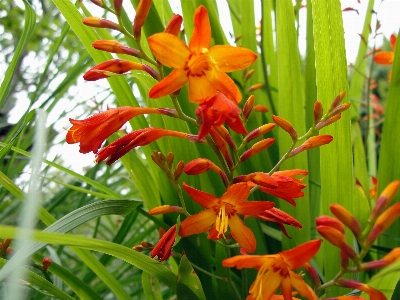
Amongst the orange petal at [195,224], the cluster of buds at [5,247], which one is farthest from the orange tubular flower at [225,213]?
the cluster of buds at [5,247]

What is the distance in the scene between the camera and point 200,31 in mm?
689

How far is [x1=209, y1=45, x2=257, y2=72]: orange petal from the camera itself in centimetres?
69

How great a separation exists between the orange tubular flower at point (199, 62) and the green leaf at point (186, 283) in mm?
231

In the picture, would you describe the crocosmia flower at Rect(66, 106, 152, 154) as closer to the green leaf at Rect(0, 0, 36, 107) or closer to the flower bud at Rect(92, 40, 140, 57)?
the flower bud at Rect(92, 40, 140, 57)

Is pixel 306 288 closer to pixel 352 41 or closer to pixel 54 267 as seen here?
pixel 54 267

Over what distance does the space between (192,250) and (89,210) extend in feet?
0.89

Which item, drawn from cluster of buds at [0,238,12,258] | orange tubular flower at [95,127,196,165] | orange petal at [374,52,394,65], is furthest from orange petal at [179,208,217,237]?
orange petal at [374,52,394,65]

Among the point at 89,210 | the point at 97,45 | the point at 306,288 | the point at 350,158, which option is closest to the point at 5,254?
the point at 89,210

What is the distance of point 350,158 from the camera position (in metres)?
0.82

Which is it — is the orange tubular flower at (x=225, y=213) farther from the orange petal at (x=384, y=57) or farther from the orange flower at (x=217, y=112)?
the orange petal at (x=384, y=57)

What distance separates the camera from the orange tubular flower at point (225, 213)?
63cm

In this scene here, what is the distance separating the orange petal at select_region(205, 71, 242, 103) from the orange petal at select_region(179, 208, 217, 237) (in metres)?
0.18

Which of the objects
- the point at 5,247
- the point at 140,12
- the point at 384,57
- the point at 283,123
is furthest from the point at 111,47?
the point at 384,57

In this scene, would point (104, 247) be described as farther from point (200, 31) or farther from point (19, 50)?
point (19, 50)
